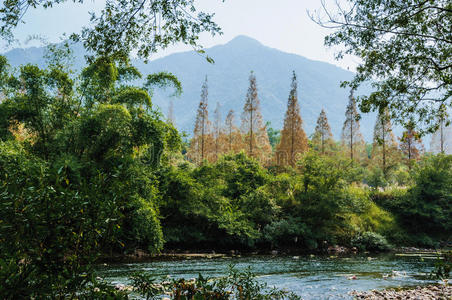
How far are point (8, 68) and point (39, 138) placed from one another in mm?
2700

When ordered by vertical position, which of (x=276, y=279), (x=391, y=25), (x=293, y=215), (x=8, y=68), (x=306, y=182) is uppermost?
(x=8, y=68)

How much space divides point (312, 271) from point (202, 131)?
26.7 metres

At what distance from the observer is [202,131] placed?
36.7m

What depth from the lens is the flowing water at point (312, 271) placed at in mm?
8680

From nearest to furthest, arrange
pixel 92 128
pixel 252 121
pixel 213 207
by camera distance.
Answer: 1. pixel 92 128
2. pixel 213 207
3. pixel 252 121

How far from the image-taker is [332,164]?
18812mm

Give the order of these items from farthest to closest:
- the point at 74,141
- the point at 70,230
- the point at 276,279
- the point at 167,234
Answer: the point at 167,234 < the point at 74,141 < the point at 276,279 < the point at 70,230

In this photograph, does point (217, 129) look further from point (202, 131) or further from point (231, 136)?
point (202, 131)

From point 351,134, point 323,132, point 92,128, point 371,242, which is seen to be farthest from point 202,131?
point 92,128

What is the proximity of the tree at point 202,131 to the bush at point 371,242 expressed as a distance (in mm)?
18342

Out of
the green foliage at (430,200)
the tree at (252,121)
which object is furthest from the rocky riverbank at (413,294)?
the tree at (252,121)

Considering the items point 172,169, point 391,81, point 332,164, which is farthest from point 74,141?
point 332,164

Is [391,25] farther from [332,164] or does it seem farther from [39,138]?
[332,164]

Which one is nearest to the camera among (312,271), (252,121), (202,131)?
(312,271)
